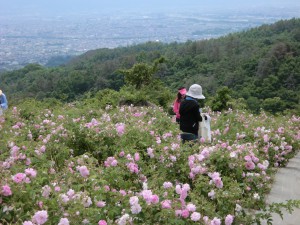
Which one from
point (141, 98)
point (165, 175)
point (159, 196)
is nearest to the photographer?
point (159, 196)

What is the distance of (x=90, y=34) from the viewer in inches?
5015

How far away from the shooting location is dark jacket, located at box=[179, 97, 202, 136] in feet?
18.1

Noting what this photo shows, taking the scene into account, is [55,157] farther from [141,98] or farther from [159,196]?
[141,98]

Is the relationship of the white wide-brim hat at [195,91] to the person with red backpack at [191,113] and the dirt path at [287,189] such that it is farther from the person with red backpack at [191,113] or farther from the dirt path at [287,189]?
the dirt path at [287,189]

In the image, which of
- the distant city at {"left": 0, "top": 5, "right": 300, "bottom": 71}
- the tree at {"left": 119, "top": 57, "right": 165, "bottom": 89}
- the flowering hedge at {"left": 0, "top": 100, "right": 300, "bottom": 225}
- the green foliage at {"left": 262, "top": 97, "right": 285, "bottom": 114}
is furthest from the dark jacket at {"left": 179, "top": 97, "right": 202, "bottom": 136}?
the distant city at {"left": 0, "top": 5, "right": 300, "bottom": 71}

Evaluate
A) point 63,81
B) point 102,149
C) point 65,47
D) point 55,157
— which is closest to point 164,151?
point 102,149

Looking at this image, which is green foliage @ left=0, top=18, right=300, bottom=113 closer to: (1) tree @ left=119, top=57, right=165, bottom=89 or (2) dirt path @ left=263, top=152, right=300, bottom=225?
(1) tree @ left=119, top=57, right=165, bottom=89

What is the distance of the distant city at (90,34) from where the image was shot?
94.4 metres

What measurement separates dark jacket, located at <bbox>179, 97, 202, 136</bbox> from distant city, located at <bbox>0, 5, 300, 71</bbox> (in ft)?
243

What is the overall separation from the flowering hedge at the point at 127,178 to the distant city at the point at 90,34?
244ft

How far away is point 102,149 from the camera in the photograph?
15.8 ft

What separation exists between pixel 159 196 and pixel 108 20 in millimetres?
165106

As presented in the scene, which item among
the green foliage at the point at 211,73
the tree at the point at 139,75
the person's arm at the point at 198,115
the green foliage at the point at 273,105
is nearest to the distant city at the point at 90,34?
the green foliage at the point at 211,73

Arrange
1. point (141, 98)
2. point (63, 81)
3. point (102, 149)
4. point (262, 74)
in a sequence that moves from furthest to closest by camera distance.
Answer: point (63, 81)
point (262, 74)
point (141, 98)
point (102, 149)
